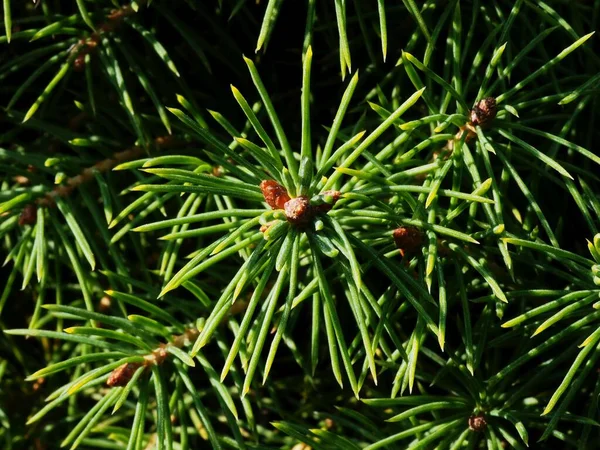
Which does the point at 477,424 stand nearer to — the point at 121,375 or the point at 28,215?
the point at 121,375

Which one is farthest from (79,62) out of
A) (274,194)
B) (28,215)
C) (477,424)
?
(477,424)

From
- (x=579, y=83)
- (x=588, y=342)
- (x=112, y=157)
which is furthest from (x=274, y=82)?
(x=588, y=342)

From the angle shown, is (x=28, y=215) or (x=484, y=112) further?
(x=28, y=215)

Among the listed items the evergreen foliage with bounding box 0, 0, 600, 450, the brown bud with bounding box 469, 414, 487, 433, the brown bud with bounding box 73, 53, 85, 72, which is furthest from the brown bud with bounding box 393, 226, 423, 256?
the brown bud with bounding box 73, 53, 85, 72

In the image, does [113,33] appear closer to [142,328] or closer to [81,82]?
[81,82]

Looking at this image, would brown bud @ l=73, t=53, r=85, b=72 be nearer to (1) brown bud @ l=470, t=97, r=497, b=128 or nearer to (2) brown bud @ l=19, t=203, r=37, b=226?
(2) brown bud @ l=19, t=203, r=37, b=226

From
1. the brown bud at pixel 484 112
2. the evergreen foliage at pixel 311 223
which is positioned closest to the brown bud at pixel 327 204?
the evergreen foliage at pixel 311 223

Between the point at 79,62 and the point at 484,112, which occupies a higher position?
the point at 79,62

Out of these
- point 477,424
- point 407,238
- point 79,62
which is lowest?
point 477,424
